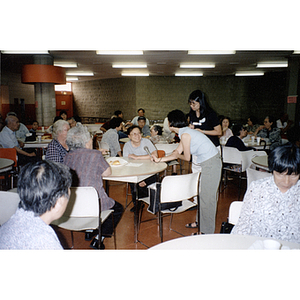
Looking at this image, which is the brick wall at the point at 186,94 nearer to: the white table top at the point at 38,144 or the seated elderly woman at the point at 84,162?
the white table top at the point at 38,144

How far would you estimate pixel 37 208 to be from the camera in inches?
43.9

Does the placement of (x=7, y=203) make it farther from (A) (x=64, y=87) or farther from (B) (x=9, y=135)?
(A) (x=64, y=87)

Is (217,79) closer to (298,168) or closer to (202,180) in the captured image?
(202,180)

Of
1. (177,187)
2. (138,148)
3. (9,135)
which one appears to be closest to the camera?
(177,187)

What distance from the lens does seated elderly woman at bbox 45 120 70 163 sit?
2902 millimetres

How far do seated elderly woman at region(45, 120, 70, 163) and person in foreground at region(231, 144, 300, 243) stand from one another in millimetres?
2109

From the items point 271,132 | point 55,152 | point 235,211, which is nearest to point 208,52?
point 271,132

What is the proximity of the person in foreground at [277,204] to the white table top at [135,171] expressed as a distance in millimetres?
1298

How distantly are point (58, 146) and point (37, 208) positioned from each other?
1.98m

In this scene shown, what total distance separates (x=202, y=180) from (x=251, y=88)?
37.2 ft

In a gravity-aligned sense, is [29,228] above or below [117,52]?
below

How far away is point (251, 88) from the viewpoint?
1259cm
